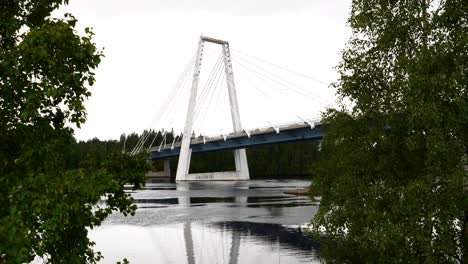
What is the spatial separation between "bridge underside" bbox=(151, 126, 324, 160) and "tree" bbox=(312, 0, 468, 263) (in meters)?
62.4

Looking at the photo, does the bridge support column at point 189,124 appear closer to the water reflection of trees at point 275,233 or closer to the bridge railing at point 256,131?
the bridge railing at point 256,131

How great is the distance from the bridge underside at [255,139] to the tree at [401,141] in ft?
205

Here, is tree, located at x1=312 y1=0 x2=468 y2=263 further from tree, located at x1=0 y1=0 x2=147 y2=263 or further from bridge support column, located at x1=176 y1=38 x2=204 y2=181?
bridge support column, located at x1=176 y1=38 x2=204 y2=181

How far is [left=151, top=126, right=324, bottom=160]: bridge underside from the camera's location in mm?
87750

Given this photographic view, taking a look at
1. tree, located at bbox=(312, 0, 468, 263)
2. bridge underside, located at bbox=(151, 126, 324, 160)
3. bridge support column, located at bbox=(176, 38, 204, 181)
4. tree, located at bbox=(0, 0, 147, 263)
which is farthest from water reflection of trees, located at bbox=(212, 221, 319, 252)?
bridge support column, located at bbox=(176, 38, 204, 181)

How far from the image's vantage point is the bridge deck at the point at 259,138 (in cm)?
8744

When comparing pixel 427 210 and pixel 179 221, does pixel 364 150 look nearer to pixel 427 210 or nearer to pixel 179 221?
pixel 427 210

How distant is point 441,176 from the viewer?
11875 mm

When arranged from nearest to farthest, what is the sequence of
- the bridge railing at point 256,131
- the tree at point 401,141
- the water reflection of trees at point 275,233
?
the tree at point 401,141 < the water reflection of trees at point 275,233 < the bridge railing at point 256,131

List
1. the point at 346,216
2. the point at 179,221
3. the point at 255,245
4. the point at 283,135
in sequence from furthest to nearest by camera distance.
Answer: the point at 283,135, the point at 179,221, the point at 255,245, the point at 346,216

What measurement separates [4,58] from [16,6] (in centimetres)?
173

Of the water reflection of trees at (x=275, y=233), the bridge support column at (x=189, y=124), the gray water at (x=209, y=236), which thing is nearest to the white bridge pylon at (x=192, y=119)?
the bridge support column at (x=189, y=124)

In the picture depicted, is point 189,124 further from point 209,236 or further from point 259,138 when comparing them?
point 209,236

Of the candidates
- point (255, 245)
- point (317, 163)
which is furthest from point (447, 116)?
point (255, 245)
